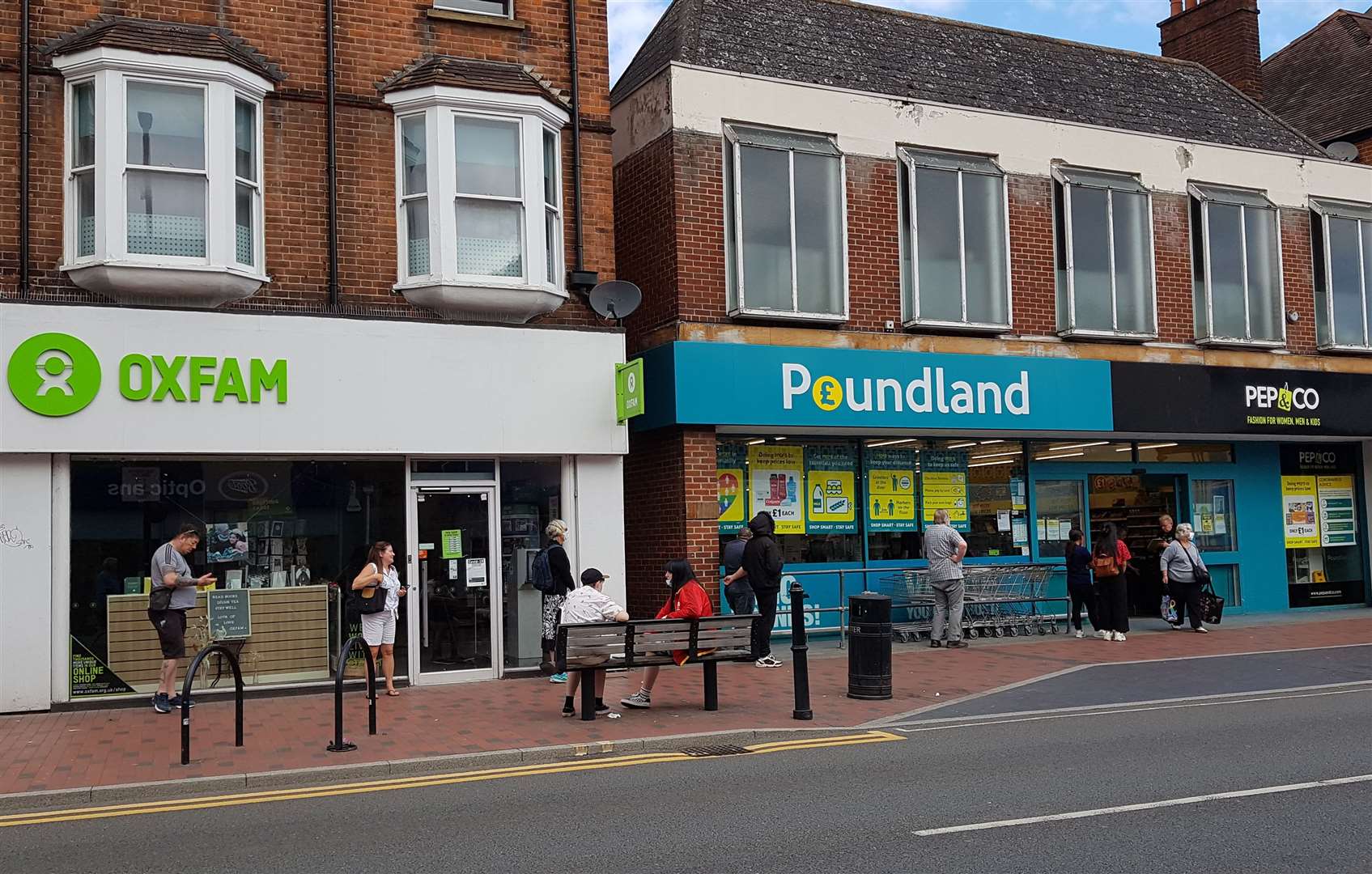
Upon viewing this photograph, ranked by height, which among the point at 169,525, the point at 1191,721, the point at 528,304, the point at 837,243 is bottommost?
the point at 1191,721

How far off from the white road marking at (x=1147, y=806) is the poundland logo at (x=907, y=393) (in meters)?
8.51

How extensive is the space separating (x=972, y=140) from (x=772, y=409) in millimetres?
5288

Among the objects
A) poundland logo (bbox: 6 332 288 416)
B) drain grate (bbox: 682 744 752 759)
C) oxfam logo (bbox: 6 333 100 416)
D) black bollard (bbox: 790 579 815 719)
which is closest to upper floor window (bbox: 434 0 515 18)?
poundland logo (bbox: 6 332 288 416)

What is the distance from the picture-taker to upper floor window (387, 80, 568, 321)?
45.3 ft

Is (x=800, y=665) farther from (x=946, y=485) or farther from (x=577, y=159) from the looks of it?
(x=946, y=485)

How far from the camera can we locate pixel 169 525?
42.2 feet

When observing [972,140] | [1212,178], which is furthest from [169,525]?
[1212,178]

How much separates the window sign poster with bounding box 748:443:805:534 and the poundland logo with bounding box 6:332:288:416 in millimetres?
6435

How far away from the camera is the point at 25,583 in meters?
12.1

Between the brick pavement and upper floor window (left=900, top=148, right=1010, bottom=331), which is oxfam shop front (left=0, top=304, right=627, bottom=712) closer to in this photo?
the brick pavement

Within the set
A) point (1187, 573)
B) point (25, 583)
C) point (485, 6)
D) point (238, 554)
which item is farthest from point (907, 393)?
point (25, 583)

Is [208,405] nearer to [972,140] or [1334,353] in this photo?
[972,140]

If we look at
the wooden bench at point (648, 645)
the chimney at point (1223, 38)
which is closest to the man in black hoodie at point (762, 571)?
the wooden bench at point (648, 645)

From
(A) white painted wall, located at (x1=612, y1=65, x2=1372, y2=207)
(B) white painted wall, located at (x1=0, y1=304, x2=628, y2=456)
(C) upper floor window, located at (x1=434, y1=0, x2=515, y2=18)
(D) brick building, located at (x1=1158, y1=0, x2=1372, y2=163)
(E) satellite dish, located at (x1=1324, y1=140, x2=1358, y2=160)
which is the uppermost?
(D) brick building, located at (x1=1158, y1=0, x2=1372, y2=163)
